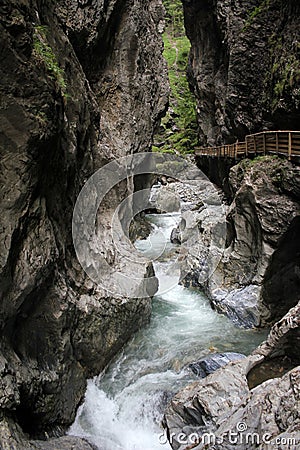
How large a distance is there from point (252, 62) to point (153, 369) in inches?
572

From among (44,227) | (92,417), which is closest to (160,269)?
(92,417)

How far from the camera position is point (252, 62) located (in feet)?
53.0

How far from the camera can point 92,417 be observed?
7.26 meters

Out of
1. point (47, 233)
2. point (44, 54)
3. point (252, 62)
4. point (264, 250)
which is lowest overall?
point (264, 250)

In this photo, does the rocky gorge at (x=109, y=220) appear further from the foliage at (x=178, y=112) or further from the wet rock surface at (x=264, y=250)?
the foliage at (x=178, y=112)

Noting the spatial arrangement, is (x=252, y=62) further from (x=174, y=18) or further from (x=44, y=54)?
(x=174, y=18)

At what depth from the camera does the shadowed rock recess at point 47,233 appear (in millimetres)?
4941

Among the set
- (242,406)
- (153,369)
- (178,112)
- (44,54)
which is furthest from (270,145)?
(178,112)

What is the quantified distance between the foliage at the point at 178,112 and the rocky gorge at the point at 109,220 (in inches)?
746

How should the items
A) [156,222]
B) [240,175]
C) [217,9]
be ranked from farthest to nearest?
1. [156,222]
2. [217,9]
3. [240,175]

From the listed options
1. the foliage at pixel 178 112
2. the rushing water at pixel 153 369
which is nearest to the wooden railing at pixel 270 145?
the rushing water at pixel 153 369

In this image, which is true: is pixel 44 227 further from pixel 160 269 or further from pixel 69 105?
pixel 160 269

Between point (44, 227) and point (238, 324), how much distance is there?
7248 millimetres

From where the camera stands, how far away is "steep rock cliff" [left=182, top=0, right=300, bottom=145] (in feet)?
40.7
